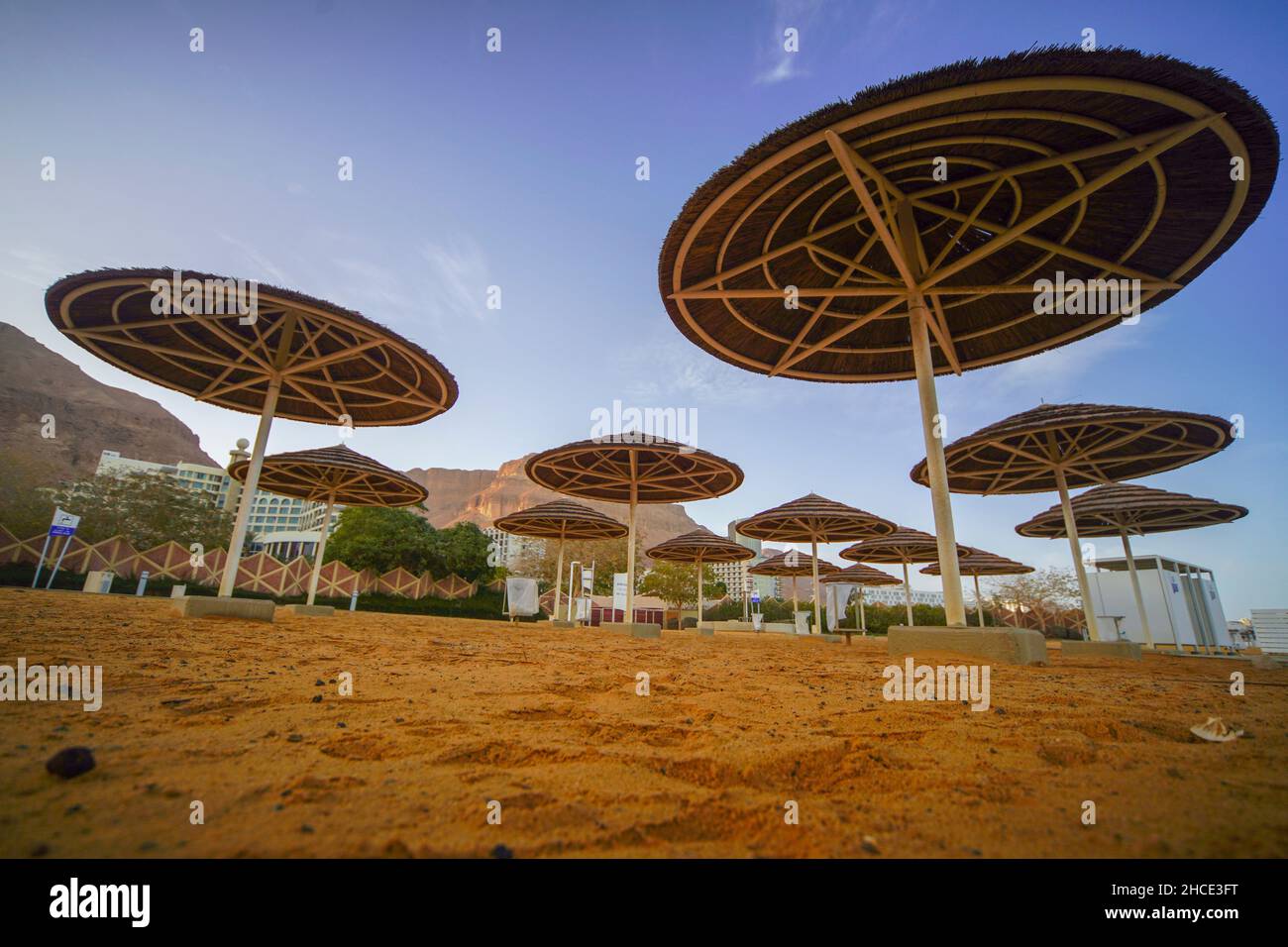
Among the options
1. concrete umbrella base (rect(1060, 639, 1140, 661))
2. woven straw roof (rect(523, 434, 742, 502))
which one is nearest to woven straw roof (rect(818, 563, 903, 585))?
woven straw roof (rect(523, 434, 742, 502))

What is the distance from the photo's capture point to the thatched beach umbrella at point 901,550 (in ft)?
58.6

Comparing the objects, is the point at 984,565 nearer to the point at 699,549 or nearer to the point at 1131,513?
the point at 1131,513

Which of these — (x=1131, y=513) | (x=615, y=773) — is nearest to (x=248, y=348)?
(x=615, y=773)

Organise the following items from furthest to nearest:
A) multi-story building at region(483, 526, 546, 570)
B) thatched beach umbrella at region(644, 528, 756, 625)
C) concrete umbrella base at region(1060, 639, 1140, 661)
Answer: multi-story building at region(483, 526, 546, 570)
thatched beach umbrella at region(644, 528, 756, 625)
concrete umbrella base at region(1060, 639, 1140, 661)

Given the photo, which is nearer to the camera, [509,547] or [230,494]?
[230,494]

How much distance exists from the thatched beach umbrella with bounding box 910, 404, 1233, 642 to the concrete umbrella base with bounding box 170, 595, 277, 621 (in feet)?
42.1

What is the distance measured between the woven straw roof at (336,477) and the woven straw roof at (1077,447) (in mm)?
14295

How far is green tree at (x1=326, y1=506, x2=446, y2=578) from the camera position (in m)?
28.0

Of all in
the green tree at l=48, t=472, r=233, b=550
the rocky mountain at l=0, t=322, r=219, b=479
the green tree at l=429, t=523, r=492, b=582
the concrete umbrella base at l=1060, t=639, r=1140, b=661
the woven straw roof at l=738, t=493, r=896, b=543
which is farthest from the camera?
the rocky mountain at l=0, t=322, r=219, b=479

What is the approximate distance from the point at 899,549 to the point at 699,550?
784 cm

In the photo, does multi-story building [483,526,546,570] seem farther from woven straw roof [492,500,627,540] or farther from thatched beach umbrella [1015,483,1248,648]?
thatched beach umbrella [1015,483,1248,648]

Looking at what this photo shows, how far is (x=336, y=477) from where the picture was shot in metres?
14.8
